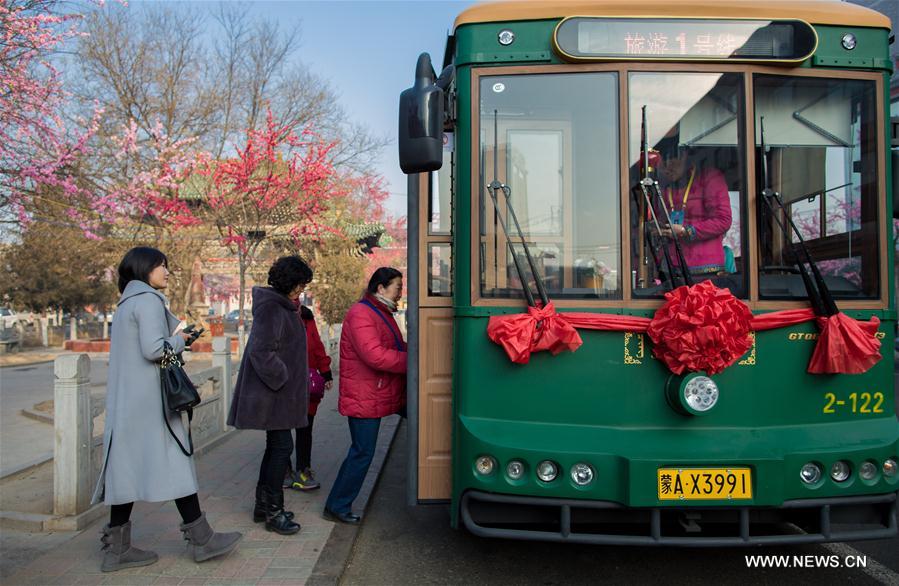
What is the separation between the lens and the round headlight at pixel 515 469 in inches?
131

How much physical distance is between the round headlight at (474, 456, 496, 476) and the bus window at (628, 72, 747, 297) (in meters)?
1.15

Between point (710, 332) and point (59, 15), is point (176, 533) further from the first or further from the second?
point (59, 15)

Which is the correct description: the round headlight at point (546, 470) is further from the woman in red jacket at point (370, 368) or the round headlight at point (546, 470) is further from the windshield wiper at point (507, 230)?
the woman in red jacket at point (370, 368)

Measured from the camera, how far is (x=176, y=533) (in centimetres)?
454

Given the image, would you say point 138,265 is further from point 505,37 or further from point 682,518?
point 682,518

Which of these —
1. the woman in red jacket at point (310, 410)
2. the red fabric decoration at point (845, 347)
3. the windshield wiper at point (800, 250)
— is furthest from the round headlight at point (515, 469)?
the woman in red jacket at point (310, 410)

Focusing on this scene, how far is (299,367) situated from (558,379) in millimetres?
1909

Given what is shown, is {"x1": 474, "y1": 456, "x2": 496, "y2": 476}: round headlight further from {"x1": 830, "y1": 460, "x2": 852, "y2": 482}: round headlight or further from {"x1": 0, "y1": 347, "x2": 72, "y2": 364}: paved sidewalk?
{"x1": 0, "y1": 347, "x2": 72, "y2": 364}: paved sidewalk

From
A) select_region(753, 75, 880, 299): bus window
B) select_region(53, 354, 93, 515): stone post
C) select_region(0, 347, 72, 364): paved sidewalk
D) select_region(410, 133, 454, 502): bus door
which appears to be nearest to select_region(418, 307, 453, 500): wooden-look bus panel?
select_region(410, 133, 454, 502): bus door

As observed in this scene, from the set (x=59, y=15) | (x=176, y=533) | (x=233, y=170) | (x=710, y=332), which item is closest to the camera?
(x=710, y=332)

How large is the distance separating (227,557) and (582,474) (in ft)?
7.42

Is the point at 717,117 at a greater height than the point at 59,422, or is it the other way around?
the point at 717,117

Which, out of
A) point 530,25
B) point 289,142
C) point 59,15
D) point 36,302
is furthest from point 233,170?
point 36,302

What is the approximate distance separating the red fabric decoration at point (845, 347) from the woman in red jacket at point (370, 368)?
2.40 meters
